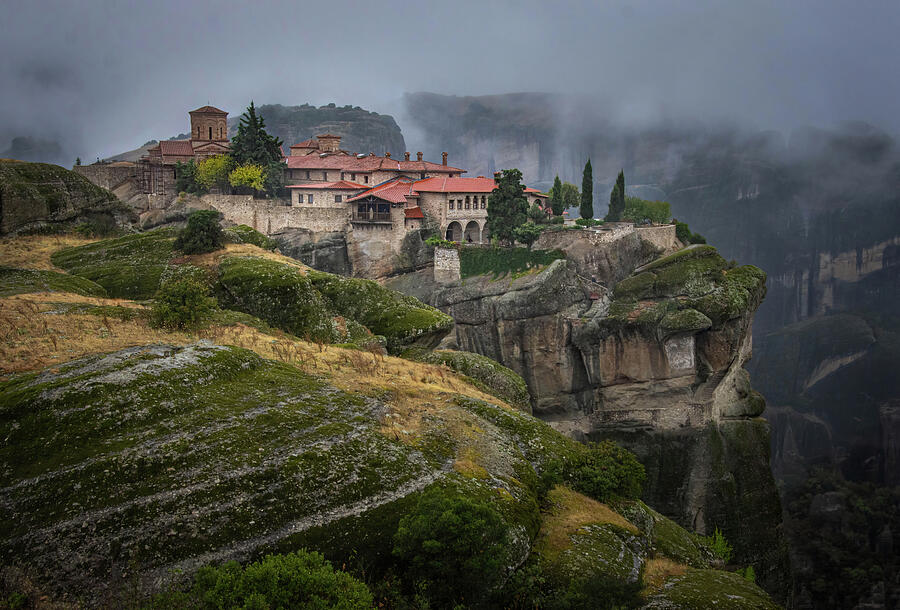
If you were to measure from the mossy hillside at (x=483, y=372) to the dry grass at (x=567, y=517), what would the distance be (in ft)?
23.9

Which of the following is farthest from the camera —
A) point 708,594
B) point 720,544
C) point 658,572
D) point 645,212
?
point 645,212

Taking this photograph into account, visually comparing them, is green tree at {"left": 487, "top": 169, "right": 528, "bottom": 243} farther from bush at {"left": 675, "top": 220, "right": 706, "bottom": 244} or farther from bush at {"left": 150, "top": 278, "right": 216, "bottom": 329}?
bush at {"left": 150, "top": 278, "right": 216, "bottom": 329}

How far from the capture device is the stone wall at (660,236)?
4681cm

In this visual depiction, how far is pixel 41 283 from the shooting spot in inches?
730

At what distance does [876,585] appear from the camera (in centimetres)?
4494

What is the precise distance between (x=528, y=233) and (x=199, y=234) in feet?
83.2

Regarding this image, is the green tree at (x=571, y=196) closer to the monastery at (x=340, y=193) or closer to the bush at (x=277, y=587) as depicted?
the monastery at (x=340, y=193)

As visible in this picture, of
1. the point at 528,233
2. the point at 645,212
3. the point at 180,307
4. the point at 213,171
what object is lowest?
the point at 180,307

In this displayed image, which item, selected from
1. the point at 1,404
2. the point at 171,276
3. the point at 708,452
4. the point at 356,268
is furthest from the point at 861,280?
the point at 1,404

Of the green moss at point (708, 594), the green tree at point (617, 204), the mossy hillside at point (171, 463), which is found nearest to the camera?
the mossy hillside at point (171, 463)

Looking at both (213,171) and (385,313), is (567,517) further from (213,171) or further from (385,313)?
(213,171)

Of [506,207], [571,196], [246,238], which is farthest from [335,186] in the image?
[571,196]

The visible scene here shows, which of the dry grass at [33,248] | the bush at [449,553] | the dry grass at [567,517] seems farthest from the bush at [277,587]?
the dry grass at [33,248]

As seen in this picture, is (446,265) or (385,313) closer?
(385,313)
